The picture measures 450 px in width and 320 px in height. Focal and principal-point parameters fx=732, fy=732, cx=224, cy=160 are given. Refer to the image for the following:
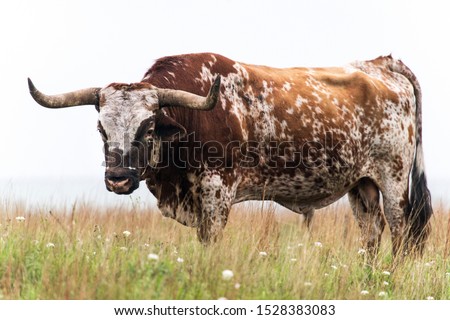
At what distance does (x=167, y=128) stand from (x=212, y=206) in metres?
0.97

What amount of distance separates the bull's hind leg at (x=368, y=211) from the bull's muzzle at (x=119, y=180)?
12.6 feet

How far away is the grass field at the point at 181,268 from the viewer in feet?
17.8

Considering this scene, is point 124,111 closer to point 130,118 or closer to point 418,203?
point 130,118

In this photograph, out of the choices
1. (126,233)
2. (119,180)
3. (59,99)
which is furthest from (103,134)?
(126,233)

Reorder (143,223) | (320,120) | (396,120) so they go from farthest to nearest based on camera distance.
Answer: (143,223) < (396,120) < (320,120)

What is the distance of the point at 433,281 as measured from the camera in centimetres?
766

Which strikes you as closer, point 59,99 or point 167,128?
point 167,128

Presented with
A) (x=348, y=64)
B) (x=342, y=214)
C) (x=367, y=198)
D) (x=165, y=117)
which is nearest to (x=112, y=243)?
(x=165, y=117)

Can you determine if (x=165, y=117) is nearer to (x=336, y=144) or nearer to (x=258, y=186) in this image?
(x=258, y=186)

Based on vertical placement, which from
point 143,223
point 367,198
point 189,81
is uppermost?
point 189,81

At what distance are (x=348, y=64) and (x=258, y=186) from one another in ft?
9.46

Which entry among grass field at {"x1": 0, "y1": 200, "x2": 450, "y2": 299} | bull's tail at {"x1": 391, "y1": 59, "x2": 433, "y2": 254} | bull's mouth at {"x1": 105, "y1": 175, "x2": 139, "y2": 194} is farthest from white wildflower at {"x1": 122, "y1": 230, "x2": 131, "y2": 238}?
bull's tail at {"x1": 391, "y1": 59, "x2": 433, "y2": 254}

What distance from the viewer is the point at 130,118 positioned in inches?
285

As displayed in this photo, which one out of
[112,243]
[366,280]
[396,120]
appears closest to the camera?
[112,243]
